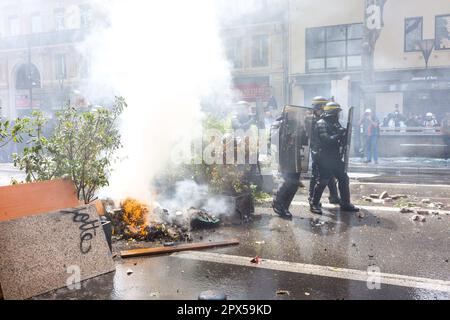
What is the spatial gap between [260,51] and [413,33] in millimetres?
8350

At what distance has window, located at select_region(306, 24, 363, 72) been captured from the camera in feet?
73.5

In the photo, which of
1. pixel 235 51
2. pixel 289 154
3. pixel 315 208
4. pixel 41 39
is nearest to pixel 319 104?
pixel 289 154

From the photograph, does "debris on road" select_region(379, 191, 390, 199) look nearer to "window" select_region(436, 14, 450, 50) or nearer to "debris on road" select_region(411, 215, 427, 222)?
"debris on road" select_region(411, 215, 427, 222)

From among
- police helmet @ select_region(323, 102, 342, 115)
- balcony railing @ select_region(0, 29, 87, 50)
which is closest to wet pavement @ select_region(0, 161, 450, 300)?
police helmet @ select_region(323, 102, 342, 115)

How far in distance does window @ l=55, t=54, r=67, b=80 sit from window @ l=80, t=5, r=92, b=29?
4.60 m

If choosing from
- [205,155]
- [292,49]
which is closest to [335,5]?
[292,49]

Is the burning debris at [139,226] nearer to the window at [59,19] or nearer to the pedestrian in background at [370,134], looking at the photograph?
the pedestrian in background at [370,134]

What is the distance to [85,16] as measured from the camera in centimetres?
2512

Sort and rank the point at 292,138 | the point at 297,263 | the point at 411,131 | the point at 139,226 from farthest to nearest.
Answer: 1. the point at 411,131
2. the point at 292,138
3. the point at 139,226
4. the point at 297,263

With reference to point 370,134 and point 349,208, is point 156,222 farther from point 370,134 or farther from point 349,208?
point 370,134

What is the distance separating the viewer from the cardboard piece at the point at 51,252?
150 inches

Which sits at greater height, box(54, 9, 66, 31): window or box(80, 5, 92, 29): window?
box(54, 9, 66, 31): window

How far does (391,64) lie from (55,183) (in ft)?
66.7
